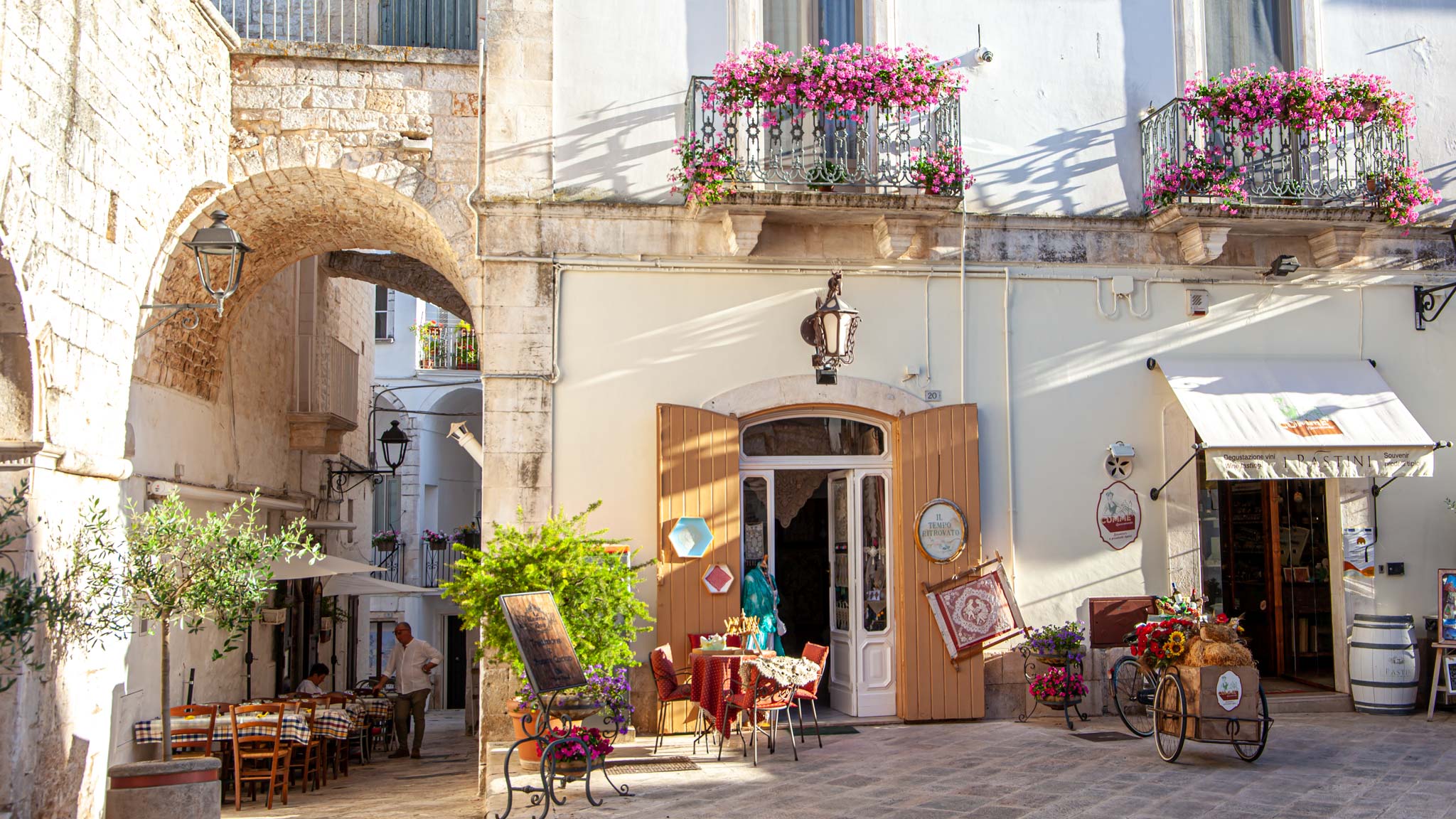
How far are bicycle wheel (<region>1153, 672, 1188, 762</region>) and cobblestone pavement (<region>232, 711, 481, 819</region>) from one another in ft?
13.9

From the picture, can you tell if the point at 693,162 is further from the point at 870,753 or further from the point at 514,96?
the point at 870,753

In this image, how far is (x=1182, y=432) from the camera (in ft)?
31.1

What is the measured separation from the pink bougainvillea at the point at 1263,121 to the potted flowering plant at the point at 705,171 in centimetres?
336

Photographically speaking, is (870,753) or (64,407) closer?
(64,407)

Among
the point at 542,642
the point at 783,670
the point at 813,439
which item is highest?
the point at 813,439

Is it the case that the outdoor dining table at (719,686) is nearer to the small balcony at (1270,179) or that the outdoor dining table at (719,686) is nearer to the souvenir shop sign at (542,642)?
the souvenir shop sign at (542,642)

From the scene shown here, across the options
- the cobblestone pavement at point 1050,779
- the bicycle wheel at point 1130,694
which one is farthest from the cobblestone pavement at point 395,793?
the bicycle wheel at point 1130,694

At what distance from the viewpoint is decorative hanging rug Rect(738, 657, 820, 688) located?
752 centimetres

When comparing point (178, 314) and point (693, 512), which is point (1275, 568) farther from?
point (178, 314)

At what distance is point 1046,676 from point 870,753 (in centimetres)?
170

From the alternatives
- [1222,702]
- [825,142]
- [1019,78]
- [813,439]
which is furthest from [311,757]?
[1019,78]

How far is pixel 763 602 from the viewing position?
8.89 meters

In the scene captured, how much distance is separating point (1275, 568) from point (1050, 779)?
492 centimetres

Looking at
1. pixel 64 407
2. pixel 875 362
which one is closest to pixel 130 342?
pixel 64 407
